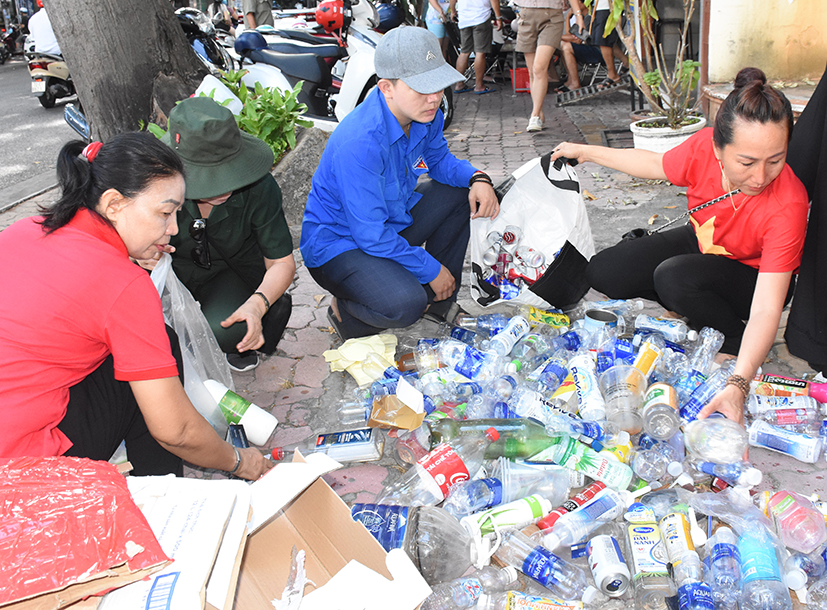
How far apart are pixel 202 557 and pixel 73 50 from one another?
4742mm

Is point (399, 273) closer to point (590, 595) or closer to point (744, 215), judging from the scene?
point (744, 215)

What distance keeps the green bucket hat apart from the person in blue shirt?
18.2 inches

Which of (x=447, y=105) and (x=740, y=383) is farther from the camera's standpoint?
(x=447, y=105)

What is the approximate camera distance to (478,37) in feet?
31.4

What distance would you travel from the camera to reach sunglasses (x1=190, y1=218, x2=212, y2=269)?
2.99 meters

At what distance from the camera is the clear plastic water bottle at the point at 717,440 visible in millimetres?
2264

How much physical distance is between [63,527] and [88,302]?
688 mm

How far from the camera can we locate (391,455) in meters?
2.67

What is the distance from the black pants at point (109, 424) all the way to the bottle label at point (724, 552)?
1.85 m

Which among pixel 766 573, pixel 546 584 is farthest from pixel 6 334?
pixel 766 573

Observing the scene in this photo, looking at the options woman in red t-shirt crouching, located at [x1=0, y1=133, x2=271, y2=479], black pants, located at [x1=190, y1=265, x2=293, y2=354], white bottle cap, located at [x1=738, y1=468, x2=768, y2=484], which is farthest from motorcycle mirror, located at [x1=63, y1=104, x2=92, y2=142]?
white bottle cap, located at [x1=738, y1=468, x2=768, y2=484]

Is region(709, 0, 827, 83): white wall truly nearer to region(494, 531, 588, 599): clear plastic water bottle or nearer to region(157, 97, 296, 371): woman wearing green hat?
region(157, 97, 296, 371): woman wearing green hat

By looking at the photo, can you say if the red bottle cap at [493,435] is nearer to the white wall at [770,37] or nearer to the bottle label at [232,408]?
the bottle label at [232,408]

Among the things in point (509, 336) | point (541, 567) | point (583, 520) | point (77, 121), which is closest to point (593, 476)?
point (583, 520)
